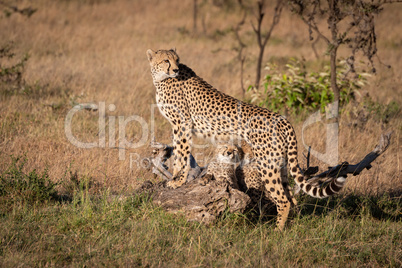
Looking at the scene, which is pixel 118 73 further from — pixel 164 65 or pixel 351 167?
pixel 351 167

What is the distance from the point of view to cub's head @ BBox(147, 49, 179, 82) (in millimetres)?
4734

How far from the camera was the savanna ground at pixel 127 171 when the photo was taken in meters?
3.46

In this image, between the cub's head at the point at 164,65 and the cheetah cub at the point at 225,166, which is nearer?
the cheetah cub at the point at 225,166

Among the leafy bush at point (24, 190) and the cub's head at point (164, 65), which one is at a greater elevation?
the cub's head at point (164, 65)

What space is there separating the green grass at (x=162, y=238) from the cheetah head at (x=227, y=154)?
Result: 0.55 meters

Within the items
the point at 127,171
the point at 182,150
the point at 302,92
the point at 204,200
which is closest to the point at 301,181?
the point at 204,200

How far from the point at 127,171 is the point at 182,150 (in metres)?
0.98

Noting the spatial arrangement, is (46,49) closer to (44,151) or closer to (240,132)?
(44,151)

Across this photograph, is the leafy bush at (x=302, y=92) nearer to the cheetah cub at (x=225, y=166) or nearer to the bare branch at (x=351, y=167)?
the bare branch at (x=351, y=167)

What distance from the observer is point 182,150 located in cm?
457

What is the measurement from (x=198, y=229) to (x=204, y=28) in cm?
995

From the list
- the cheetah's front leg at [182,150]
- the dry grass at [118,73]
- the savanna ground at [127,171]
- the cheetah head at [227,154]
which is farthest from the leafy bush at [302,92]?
the cheetah head at [227,154]

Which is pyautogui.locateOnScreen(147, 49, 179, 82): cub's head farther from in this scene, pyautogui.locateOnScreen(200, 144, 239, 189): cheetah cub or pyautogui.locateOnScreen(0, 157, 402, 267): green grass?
pyautogui.locateOnScreen(0, 157, 402, 267): green grass

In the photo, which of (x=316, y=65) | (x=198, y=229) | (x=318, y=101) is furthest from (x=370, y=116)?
(x=198, y=229)
